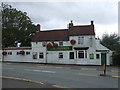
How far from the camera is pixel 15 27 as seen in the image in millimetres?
57719

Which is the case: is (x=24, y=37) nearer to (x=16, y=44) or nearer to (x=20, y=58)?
(x=16, y=44)

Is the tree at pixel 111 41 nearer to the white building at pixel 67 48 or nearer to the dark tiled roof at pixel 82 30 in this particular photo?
the white building at pixel 67 48

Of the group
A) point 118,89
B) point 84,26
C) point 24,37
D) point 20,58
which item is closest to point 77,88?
point 118,89

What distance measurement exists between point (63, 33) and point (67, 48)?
12.1 ft

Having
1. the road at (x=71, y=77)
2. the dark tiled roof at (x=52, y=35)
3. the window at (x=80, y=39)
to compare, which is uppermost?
the dark tiled roof at (x=52, y=35)

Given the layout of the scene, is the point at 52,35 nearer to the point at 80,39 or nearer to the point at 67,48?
the point at 67,48

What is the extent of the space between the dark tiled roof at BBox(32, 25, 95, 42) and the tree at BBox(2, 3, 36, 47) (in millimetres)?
16847

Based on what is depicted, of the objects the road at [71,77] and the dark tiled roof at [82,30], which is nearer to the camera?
the road at [71,77]

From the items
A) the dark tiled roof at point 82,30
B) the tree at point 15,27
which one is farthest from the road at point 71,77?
the tree at point 15,27

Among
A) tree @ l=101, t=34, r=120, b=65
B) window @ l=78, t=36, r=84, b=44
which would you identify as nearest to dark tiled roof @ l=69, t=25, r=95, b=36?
window @ l=78, t=36, r=84, b=44

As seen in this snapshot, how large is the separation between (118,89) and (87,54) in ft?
80.3

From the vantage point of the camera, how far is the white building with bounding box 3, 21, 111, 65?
119 ft

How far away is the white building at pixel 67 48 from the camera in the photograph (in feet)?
119

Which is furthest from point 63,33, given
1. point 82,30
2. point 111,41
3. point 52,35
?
point 111,41
